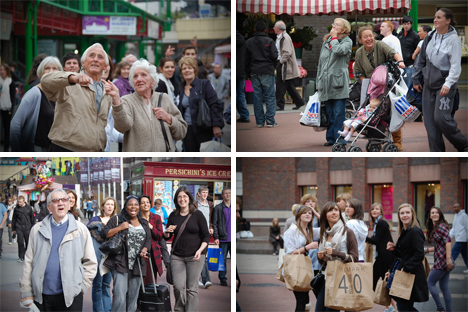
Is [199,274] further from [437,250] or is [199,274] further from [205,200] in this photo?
[437,250]

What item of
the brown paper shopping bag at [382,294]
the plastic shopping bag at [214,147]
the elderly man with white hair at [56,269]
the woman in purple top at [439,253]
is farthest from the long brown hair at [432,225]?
the elderly man with white hair at [56,269]

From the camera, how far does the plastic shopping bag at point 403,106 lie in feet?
14.1

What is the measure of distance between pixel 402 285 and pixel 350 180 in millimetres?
849

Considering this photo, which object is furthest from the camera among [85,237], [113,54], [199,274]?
[113,54]

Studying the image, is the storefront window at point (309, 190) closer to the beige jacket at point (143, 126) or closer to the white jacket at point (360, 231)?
the white jacket at point (360, 231)

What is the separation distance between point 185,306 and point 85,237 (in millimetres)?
924

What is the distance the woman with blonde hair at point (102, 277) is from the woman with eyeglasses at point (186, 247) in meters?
0.44

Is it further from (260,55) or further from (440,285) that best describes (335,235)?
(260,55)

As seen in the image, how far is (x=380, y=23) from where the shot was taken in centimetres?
430

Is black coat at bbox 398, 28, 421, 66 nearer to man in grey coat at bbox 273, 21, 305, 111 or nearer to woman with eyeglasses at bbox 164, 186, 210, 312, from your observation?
man in grey coat at bbox 273, 21, 305, 111

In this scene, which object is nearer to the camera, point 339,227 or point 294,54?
point 339,227

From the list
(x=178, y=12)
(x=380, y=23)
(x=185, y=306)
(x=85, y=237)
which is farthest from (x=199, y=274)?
(x=178, y=12)

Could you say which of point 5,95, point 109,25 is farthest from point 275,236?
point 109,25

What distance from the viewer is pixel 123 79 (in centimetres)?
509
